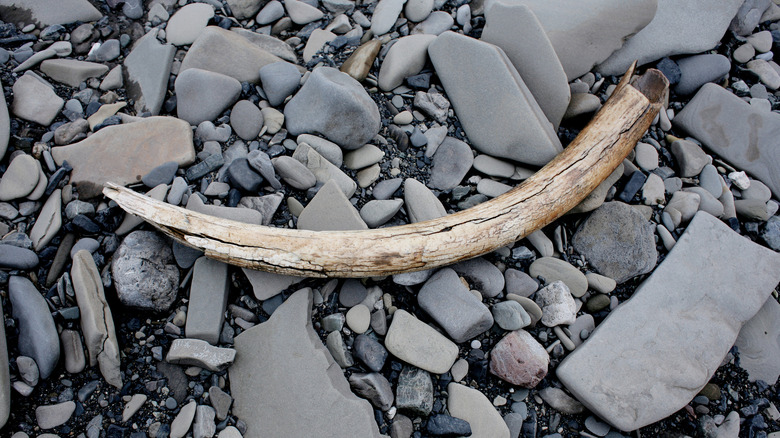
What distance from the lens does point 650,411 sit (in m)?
2.09

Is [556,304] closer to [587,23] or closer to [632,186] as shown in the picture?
[632,186]

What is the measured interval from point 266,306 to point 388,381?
0.63m

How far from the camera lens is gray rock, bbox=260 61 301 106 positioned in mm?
2607

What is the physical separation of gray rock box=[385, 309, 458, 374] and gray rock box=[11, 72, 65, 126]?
2101 millimetres

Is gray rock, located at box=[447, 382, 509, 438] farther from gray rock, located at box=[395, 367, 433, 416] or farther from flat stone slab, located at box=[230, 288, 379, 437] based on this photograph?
flat stone slab, located at box=[230, 288, 379, 437]

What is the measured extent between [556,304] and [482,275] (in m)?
Result: 0.37

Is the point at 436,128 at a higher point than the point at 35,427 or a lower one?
higher

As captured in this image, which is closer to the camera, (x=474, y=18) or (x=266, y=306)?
(x=266, y=306)

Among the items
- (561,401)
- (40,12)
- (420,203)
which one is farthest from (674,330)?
(40,12)

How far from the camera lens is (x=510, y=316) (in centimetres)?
221

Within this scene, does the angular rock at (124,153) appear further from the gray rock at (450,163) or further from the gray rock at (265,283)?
the gray rock at (450,163)

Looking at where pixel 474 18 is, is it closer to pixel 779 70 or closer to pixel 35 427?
pixel 779 70

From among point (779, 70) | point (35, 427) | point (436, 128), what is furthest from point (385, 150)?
point (779, 70)

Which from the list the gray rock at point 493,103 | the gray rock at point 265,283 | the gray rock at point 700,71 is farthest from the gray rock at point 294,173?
the gray rock at point 700,71
